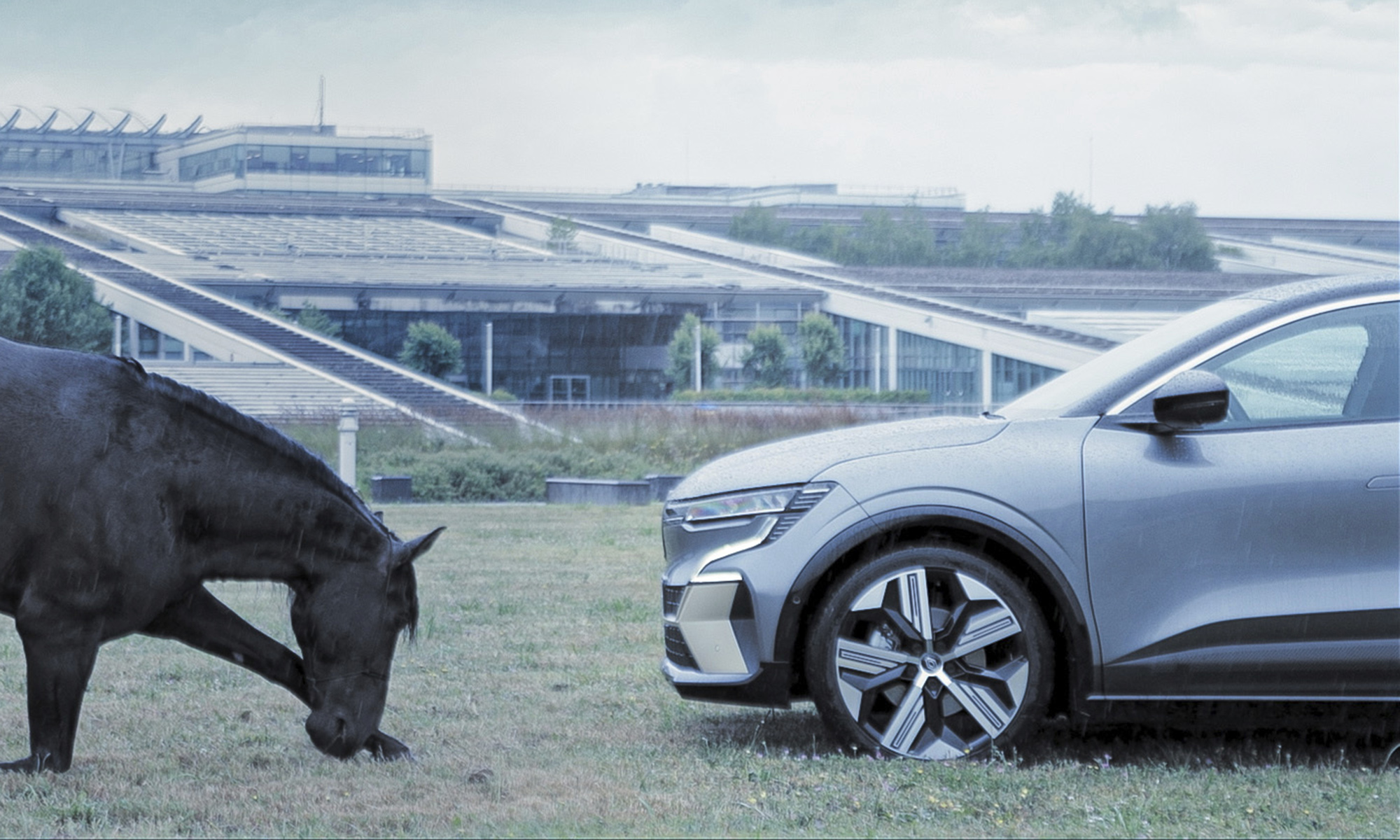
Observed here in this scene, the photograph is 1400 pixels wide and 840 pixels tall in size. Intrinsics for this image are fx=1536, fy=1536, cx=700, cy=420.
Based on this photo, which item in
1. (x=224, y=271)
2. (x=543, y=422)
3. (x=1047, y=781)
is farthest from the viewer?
(x=224, y=271)

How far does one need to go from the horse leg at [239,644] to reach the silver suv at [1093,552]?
3.49ft

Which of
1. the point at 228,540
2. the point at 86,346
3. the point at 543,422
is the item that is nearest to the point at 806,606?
the point at 228,540

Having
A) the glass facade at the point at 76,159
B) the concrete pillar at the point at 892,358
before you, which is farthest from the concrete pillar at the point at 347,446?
the glass facade at the point at 76,159

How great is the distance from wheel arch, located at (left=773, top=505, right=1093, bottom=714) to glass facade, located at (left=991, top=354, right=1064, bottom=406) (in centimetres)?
5482

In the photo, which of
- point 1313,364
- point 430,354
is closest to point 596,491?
point 1313,364

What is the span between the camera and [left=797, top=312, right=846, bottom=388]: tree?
62656mm

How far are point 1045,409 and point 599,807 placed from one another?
2.08 metres

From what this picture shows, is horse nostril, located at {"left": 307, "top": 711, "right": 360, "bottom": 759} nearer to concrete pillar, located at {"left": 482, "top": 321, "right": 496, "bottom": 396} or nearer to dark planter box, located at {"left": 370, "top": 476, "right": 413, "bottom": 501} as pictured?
dark planter box, located at {"left": 370, "top": 476, "right": 413, "bottom": 501}

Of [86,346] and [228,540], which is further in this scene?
[86,346]

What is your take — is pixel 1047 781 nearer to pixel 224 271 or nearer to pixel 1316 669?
pixel 1316 669

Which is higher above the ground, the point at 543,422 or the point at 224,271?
the point at 224,271

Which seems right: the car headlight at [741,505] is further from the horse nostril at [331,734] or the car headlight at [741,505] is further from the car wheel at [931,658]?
the horse nostril at [331,734]

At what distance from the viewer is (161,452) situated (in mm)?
5016

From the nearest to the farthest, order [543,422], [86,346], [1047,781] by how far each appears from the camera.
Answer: [1047,781] → [543,422] → [86,346]
